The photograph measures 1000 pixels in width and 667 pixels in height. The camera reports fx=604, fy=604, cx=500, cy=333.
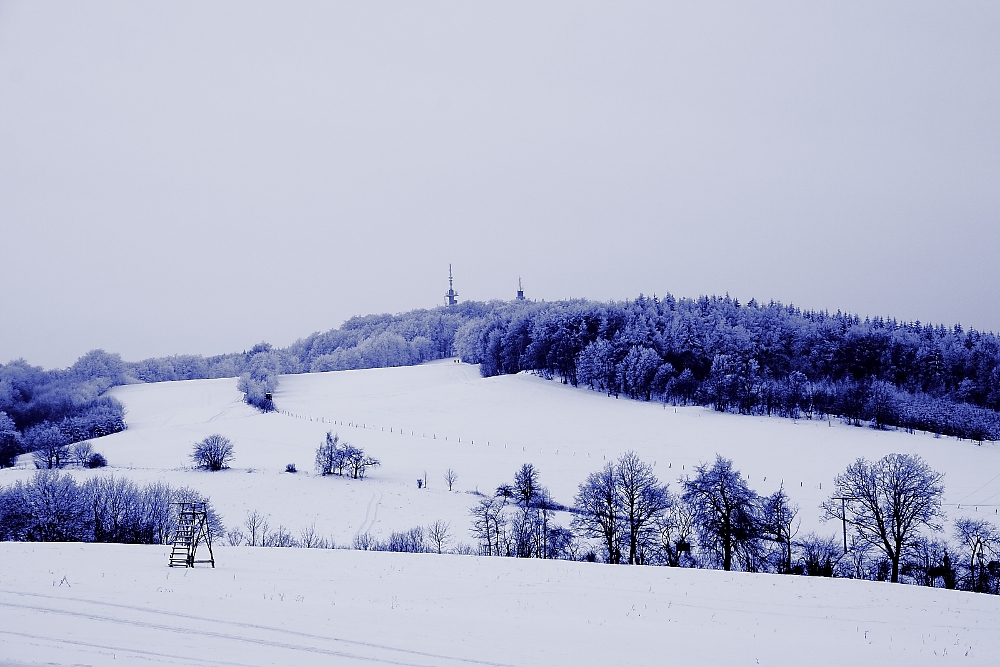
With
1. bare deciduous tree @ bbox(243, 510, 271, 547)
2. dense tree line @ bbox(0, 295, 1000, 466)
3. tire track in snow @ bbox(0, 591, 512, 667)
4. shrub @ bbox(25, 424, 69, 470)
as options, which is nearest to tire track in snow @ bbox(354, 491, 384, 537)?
bare deciduous tree @ bbox(243, 510, 271, 547)

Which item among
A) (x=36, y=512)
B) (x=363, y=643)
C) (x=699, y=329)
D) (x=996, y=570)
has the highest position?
(x=699, y=329)

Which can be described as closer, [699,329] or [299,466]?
[299,466]

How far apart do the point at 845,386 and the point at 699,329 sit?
25.5 meters

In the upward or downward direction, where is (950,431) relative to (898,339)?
downward

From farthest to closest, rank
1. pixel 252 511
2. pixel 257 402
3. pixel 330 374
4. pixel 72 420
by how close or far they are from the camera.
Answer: pixel 330 374
pixel 257 402
pixel 72 420
pixel 252 511

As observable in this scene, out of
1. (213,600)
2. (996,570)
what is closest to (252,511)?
(213,600)

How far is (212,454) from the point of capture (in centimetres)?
5312

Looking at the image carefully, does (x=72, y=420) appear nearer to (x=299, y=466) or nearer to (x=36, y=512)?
(x=299, y=466)

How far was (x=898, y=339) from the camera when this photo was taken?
4090 inches

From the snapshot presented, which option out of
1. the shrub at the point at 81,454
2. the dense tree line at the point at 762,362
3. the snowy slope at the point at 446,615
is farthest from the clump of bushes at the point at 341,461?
the dense tree line at the point at 762,362

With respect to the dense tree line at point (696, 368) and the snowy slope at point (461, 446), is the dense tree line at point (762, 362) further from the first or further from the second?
the snowy slope at point (461, 446)

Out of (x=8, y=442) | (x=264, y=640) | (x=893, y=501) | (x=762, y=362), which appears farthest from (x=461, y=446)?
(x=762, y=362)

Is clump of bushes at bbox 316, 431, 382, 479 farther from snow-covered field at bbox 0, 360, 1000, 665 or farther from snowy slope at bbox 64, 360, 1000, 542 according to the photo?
snow-covered field at bbox 0, 360, 1000, 665

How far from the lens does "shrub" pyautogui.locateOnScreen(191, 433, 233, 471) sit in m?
53.0
